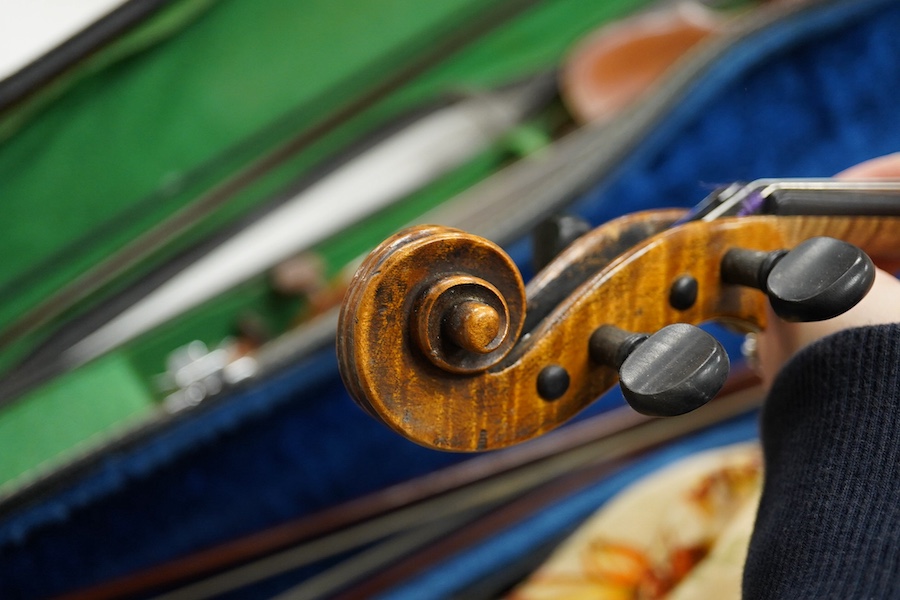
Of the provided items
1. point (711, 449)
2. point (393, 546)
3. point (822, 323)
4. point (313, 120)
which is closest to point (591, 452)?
point (711, 449)

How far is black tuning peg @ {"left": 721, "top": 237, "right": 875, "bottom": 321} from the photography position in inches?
13.3

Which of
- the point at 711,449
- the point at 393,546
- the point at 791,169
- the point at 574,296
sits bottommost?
the point at 711,449

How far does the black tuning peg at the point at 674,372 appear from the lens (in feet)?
1.04

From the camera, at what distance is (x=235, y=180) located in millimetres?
1128

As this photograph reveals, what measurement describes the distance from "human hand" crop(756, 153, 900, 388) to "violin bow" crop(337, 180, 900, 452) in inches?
0.7

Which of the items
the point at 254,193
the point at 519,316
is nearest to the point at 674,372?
the point at 519,316

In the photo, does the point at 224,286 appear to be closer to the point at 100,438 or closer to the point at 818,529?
the point at 100,438

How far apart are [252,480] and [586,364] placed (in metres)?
0.48

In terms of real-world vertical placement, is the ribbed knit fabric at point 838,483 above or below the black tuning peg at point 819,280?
below

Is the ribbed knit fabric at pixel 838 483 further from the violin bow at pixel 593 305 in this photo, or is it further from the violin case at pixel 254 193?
the violin case at pixel 254 193

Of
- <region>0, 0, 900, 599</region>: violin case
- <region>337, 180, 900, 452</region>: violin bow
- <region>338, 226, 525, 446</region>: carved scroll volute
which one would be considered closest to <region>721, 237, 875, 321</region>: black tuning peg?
<region>337, 180, 900, 452</region>: violin bow

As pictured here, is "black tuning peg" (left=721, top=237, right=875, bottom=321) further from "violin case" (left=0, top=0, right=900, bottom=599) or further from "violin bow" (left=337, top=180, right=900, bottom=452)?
"violin case" (left=0, top=0, right=900, bottom=599)

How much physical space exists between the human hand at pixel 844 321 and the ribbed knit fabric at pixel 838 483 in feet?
0.10

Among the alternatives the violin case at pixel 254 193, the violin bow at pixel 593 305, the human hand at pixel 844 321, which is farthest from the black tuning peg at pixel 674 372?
the violin case at pixel 254 193
